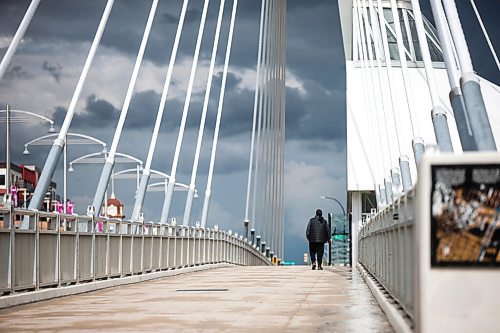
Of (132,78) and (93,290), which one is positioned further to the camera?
(132,78)

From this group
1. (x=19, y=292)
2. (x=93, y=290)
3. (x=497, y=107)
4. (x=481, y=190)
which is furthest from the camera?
(x=497, y=107)

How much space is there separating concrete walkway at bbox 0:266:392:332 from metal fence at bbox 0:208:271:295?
50cm

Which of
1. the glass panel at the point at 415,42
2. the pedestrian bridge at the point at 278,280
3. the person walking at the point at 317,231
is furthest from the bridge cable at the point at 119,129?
the glass panel at the point at 415,42

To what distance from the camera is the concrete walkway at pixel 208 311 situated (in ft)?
38.5

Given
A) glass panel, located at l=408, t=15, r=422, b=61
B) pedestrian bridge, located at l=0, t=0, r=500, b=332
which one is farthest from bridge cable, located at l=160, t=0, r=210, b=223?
glass panel, located at l=408, t=15, r=422, b=61

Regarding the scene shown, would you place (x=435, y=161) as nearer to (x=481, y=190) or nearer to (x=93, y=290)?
(x=481, y=190)

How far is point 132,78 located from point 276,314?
14888 millimetres

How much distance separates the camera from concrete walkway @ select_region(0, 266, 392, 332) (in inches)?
462

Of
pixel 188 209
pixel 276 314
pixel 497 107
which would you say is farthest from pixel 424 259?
pixel 497 107

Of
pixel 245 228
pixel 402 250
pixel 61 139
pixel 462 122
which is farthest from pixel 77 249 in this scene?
pixel 245 228

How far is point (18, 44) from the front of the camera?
18.4 meters

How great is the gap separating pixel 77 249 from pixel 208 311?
5.86 metres

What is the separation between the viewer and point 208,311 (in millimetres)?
13945

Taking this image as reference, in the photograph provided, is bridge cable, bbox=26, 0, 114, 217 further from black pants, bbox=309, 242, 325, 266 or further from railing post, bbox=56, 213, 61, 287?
black pants, bbox=309, 242, 325, 266
